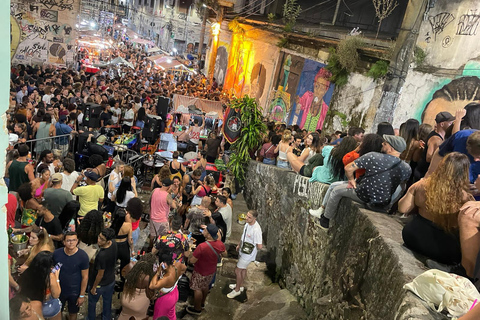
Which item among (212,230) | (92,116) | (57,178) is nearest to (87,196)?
(57,178)

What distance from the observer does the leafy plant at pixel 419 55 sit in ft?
29.6

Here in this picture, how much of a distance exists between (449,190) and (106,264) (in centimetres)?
398

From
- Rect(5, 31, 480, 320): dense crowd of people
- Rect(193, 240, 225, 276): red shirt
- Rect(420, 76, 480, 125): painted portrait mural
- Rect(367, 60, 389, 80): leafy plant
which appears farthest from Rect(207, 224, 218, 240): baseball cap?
Rect(367, 60, 389, 80): leafy plant

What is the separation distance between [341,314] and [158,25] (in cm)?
5442

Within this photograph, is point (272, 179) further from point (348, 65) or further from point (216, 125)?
point (216, 125)

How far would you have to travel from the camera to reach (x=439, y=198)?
3176 mm

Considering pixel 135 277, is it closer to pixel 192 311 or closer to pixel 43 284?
pixel 43 284

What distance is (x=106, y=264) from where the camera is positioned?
4734 mm

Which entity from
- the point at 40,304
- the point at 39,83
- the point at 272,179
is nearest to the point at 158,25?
the point at 39,83

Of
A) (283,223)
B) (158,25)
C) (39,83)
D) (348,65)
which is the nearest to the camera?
(283,223)

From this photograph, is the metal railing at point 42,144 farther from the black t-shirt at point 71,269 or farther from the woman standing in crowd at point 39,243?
the black t-shirt at point 71,269

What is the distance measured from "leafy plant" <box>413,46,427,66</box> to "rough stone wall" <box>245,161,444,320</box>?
4626mm

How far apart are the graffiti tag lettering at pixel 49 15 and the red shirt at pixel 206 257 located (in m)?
16.9

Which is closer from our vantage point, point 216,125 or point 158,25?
point 216,125
